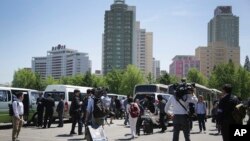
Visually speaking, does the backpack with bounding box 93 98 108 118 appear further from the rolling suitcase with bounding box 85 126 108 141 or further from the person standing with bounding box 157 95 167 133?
the person standing with bounding box 157 95 167 133

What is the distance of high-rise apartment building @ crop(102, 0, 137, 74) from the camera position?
188m

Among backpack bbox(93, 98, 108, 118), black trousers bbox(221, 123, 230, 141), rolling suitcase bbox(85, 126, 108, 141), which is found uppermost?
backpack bbox(93, 98, 108, 118)

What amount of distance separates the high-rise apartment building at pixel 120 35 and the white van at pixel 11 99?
163m

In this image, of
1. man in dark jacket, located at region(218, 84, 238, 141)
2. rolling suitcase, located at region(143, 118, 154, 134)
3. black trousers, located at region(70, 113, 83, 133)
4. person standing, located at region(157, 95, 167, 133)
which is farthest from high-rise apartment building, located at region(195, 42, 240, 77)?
man in dark jacket, located at region(218, 84, 238, 141)

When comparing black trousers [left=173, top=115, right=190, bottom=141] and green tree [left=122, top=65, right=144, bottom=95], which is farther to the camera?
green tree [left=122, top=65, right=144, bottom=95]

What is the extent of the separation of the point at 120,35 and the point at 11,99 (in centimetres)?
16821

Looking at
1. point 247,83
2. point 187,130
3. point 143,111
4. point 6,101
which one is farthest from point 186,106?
point 247,83

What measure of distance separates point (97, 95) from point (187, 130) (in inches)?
142

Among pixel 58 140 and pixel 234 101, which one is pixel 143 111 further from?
pixel 234 101

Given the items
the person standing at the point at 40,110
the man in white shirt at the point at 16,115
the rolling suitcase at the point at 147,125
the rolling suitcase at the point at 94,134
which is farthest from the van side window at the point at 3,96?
the rolling suitcase at the point at 94,134

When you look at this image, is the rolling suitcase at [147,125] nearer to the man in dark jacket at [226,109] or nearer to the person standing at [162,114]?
the person standing at [162,114]

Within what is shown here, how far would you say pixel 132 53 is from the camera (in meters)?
189

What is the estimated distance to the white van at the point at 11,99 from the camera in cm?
2205

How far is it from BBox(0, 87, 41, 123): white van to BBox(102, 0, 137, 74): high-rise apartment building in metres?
163
